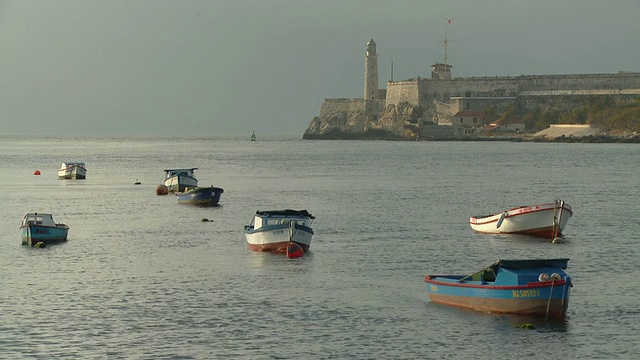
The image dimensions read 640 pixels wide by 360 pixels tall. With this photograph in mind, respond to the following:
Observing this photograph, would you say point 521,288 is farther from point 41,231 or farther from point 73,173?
point 73,173

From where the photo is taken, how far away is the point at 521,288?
2623cm

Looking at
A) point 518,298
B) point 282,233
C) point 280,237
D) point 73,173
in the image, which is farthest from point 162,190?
point 518,298

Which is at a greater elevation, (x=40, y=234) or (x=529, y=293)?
(x=529, y=293)

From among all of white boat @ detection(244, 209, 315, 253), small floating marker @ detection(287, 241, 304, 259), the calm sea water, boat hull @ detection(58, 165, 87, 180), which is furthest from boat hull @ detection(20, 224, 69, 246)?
boat hull @ detection(58, 165, 87, 180)

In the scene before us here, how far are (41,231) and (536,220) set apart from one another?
21.3 m

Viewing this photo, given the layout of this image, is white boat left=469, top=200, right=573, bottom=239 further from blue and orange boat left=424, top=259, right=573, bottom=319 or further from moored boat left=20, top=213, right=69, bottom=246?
moored boat left=20, top=213, right=69, bottom=246

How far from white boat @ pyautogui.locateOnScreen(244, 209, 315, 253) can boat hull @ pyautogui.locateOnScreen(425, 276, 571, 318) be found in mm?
12066

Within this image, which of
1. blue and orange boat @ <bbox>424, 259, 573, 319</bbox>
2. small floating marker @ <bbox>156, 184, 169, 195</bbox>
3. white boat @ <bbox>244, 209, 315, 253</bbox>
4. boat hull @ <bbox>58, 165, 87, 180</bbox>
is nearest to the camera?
blue and orange boat @ <bbox>424, 259, 573, 319</bbox>

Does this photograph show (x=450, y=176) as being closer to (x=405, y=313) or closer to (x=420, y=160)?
(x=420, y=160)

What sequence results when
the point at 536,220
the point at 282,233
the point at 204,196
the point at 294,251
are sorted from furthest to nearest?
the point at 204,196 < the point at 536,220 < the point at 282,233 < the point at 294,251

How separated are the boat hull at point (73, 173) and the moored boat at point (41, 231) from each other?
50.0m

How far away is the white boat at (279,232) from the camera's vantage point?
39219mm

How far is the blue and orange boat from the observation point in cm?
2612

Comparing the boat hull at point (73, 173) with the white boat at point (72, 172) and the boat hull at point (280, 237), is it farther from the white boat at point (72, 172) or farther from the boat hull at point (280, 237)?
the boat hull at point (280, 237)
